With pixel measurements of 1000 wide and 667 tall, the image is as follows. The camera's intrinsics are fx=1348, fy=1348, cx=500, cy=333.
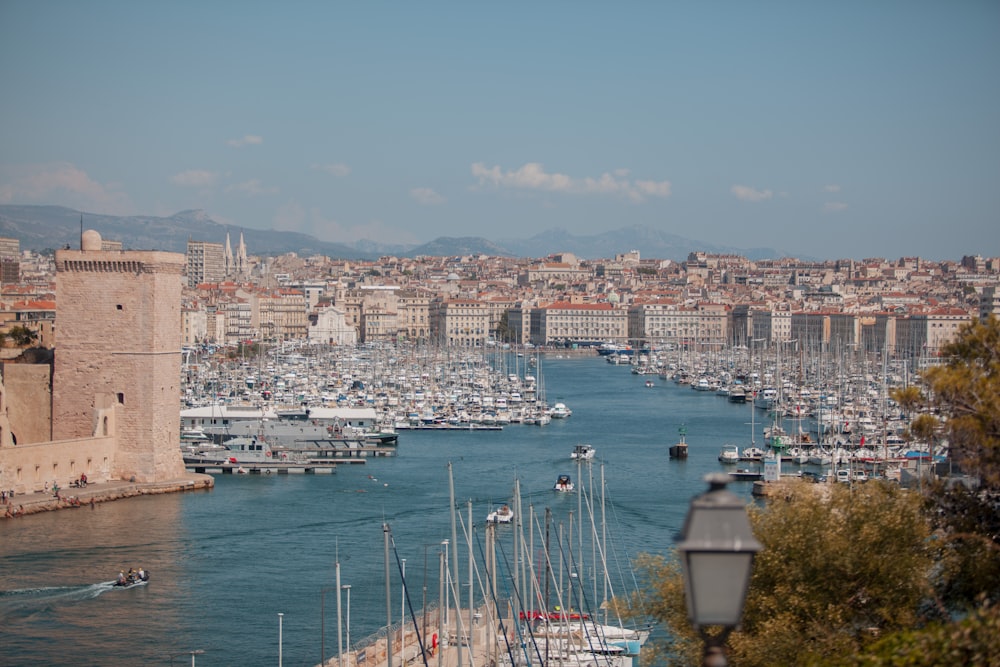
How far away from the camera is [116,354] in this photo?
48.2 feet

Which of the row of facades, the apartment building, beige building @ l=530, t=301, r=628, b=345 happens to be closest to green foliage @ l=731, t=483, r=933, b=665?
the row of facades

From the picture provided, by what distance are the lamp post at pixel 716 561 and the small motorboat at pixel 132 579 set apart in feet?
31.2

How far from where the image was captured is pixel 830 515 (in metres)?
5.46

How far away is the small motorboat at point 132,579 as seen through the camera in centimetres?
1053

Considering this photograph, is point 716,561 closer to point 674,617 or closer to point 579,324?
point 674,617

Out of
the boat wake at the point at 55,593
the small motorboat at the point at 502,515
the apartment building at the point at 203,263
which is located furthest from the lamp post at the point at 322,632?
the apartment building at the point at 203,263

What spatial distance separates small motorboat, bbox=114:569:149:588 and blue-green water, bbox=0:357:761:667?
0.27 ft

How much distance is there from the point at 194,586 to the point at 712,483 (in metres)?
9.44

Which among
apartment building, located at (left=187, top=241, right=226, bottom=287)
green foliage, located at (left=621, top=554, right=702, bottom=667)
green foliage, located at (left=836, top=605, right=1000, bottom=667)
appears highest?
apartment building, located at (left=187, top=241, right=226, bottom=287)

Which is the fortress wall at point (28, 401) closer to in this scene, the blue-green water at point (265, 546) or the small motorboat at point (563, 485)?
the blue-green water at point (265, 546)

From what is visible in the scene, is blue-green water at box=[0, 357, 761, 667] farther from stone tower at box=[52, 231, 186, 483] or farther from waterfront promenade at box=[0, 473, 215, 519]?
stone tower at box=[52, 231, 186, 483]

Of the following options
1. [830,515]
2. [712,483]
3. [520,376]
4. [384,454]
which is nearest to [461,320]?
[520,376]

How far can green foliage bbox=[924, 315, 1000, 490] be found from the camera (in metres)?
4.55

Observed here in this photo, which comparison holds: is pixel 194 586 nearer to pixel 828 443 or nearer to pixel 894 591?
pixel 894 591
